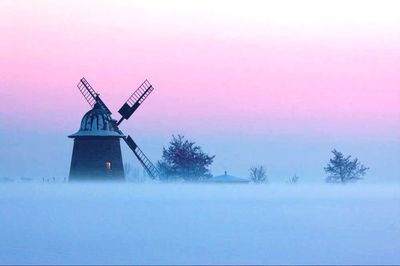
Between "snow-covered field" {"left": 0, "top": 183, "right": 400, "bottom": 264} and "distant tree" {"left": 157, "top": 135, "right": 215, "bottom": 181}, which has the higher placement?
"distant tree" {"left": 157, "top": 135, "right": 215, "bottom": 181}

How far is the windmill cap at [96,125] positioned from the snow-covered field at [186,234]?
4542mm

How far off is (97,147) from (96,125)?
4.30 ft

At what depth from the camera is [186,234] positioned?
1490 inches

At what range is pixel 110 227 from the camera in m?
41.3

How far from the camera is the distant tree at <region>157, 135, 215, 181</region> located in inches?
3066

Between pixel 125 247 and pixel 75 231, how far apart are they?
8199mm

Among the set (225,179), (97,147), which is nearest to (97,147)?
(97,147)

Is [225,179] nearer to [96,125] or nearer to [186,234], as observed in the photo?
[96,125]

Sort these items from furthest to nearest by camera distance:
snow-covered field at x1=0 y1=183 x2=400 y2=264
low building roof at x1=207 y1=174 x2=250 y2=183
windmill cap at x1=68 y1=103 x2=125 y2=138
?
low building roof at x1=207 y1=174 x2=250 y2=183 < windmill cap at x1=68 y1=103 x2=125 y2=138 < snow-covered field at x1=0 y1=183 x2=400 y2=264

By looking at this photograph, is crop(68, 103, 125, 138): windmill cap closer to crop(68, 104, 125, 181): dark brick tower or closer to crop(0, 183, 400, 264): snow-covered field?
crop(68, 104, 125, 181): dark brick tower

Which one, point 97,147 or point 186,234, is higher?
point 97,147

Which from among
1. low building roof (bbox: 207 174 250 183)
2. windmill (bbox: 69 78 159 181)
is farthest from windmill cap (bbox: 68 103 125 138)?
low building roof (bbox: 207 174 250 183)

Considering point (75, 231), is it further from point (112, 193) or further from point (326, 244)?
point (112, 193)

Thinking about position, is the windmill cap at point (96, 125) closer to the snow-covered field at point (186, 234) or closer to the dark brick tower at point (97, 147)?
the dark brick tower at point (97, 147)
